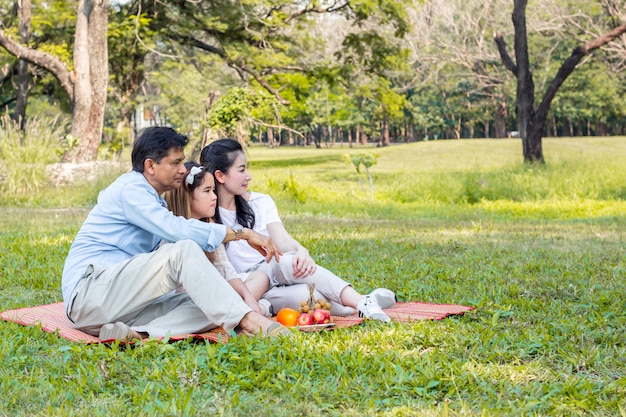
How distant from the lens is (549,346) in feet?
12.9

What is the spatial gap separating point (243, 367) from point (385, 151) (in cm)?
3934

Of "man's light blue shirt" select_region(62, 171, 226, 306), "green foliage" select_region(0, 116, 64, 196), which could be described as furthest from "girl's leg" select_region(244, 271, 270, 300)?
"green foliage" select_region(0, 116, 64, 196)

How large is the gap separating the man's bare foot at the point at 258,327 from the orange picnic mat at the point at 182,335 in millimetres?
140

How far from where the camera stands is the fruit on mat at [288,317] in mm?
4469

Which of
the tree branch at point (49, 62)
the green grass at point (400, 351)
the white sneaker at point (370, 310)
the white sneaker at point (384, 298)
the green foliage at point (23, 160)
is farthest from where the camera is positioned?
the tree branch at point (49, 62)

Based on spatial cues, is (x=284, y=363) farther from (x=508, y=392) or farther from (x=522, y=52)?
(x=522, y=52)

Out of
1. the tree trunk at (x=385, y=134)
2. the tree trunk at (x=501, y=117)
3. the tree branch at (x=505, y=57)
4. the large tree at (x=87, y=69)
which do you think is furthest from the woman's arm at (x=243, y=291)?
the tree trunk at (x=385, y=134)

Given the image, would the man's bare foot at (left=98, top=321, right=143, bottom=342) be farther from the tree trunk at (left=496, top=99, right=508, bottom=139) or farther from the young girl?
the tree trunk at (left=496, top=99, right=508, bottom=139)

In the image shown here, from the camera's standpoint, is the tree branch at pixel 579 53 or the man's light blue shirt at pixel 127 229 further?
the tree branch at pixel 579 53

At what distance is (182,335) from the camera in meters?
4.18

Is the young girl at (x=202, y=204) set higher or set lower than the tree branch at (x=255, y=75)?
lower

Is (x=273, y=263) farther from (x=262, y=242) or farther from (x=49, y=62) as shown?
(x=49, y=62)

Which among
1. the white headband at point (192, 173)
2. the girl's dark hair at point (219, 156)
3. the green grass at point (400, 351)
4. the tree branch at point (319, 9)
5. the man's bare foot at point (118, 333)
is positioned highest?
the tree branch at point (319, 9)

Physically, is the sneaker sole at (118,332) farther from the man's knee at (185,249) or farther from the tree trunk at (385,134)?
the tree trunk at (385,134)
